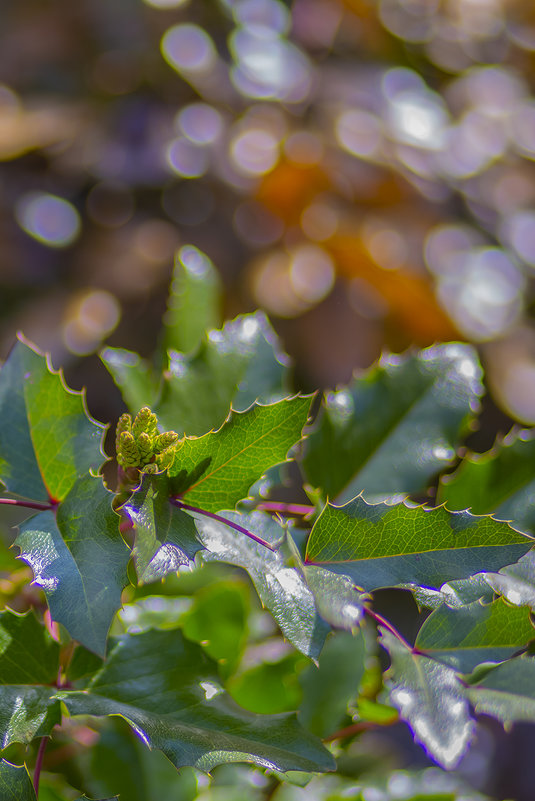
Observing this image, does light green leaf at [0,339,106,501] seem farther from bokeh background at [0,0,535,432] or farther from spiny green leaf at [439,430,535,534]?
bokeh background at [0,0,535,432]

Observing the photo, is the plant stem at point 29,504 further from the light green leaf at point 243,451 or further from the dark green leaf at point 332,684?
the dark green leaf at point 332,684

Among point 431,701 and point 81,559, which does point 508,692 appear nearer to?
point 431,701

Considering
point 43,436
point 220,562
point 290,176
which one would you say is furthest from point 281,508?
point 290,176

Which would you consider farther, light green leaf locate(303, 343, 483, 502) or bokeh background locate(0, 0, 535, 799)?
bokeh background locate(0, 0, 535, 799)

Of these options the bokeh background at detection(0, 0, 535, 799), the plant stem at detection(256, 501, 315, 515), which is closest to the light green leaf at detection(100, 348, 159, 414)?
the plant stem at detection(256, 501, 315, 515)

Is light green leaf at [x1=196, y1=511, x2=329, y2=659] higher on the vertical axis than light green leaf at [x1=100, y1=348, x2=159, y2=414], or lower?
higher

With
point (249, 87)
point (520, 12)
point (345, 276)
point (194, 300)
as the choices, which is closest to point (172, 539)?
point (194, 300)

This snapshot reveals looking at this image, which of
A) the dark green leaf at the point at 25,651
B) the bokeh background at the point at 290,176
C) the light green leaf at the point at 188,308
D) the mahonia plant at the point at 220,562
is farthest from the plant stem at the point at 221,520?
the bokeh background at the point at 290,176
